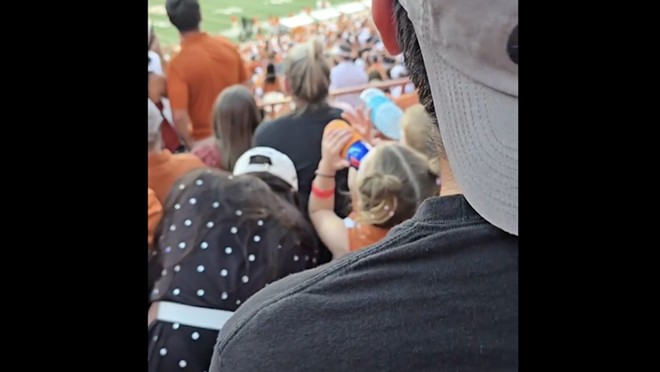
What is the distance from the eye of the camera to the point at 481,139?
28.7 inches

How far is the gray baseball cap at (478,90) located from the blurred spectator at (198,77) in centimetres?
227

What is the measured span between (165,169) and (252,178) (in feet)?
1.59

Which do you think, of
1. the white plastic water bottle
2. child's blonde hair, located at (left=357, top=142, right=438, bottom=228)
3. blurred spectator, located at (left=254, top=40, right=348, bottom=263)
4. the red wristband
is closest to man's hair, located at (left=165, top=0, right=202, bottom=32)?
blurred spectator, located at (left=254, top=40, right=348, bottom=263)

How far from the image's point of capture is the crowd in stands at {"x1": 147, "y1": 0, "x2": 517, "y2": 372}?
1.43m

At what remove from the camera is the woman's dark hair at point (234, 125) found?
2.36 metres

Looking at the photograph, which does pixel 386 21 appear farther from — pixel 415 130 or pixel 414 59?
pixel 415 130

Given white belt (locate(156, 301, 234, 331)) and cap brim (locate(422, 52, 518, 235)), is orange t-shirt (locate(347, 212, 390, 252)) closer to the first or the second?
white belt (locate(156, 301, 234, 331))

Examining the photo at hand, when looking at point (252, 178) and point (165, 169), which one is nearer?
point (252, 178)

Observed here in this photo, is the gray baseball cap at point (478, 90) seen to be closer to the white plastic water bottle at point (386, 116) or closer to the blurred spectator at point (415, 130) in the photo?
the blurred spectator at point (415, 130)

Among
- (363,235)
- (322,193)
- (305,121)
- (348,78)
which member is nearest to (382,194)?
(363,235)

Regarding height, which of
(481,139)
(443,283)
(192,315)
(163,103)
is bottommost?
(192,315)

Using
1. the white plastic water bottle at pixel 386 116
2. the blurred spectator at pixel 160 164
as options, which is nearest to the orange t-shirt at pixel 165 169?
the blurred spectator at pixel 160 164
